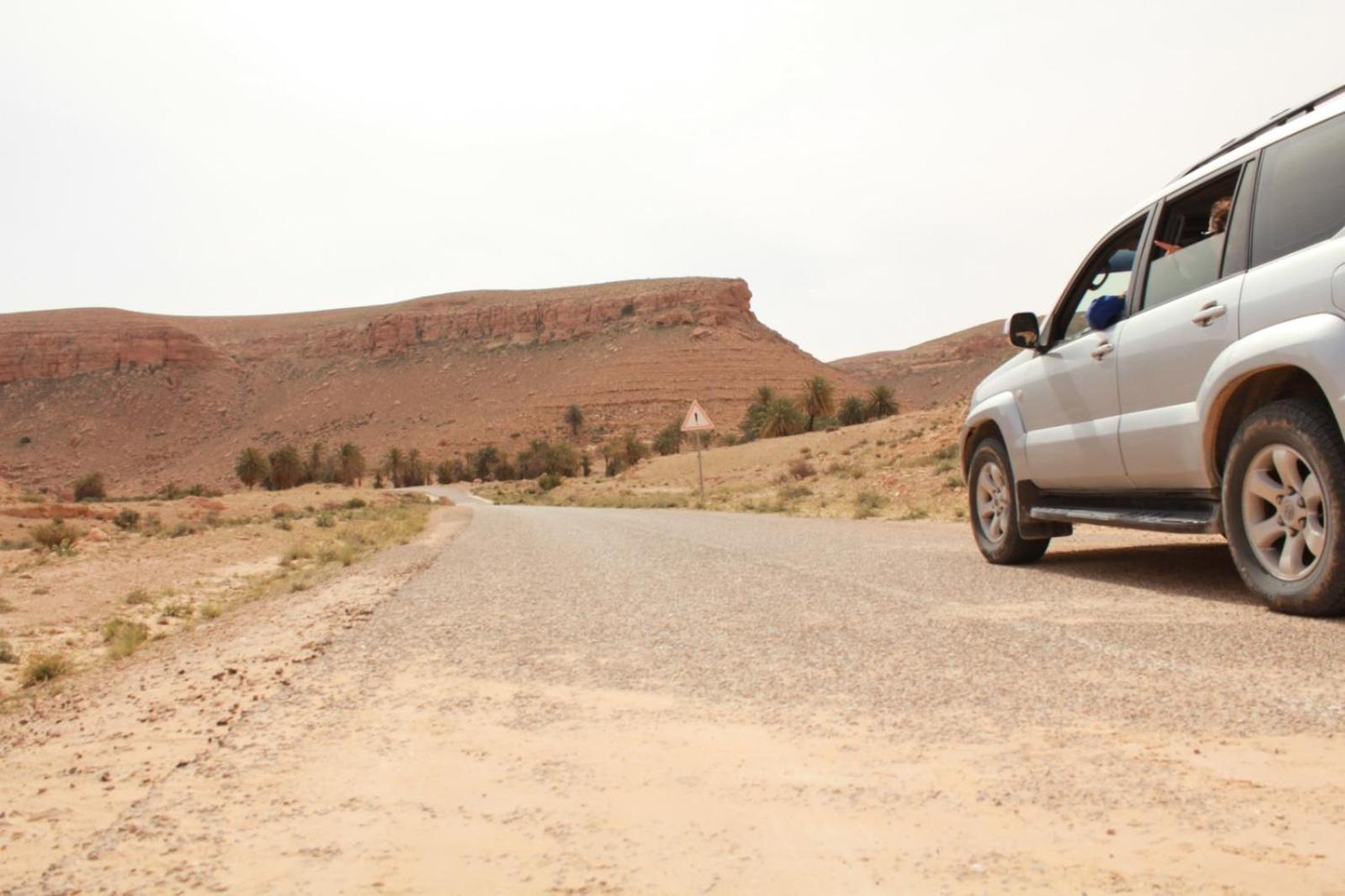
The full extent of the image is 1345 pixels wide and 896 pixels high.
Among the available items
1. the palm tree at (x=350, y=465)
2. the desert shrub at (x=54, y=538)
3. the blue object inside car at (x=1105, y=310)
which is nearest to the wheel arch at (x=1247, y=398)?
the blue object inside car at (x=1105, y=310)

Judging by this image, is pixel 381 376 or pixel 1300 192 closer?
pixel 1300 192

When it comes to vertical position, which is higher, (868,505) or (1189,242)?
(1189,242)

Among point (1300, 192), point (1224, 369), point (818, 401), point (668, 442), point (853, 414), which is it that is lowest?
point (1224, 369)

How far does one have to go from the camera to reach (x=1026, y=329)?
8227 millimetres

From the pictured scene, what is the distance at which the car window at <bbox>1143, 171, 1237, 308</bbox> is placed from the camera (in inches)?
243

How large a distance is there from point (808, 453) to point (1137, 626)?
152 ft

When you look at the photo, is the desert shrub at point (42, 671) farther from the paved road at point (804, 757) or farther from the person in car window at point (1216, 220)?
the person in car window at point (1216, 220)

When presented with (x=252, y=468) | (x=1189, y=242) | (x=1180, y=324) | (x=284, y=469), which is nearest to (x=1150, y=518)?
(x=1180, y=324)

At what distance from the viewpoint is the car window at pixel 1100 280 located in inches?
289

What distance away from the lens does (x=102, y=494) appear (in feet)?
256

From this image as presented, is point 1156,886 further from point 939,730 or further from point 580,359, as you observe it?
point 580,359

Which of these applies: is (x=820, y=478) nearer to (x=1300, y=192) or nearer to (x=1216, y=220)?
(x=1216, y=220)

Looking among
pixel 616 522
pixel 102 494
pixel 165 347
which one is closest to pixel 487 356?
pixel 165 347

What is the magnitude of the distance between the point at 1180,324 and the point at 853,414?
69.7 m
